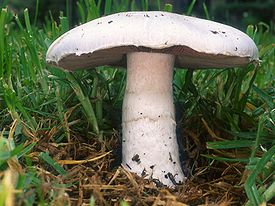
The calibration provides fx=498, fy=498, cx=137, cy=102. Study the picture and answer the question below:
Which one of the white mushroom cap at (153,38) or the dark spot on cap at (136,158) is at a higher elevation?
the white mushroom cap at (153,38)

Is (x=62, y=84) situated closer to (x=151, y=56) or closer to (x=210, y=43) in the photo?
(x=151, y=56)

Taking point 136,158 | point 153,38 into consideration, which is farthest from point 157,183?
point 153,38

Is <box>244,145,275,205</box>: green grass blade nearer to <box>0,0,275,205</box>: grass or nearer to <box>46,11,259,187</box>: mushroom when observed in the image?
<box>0,0,275,205</box>: grass

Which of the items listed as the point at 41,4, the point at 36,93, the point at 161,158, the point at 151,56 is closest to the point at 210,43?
the point at 151,56

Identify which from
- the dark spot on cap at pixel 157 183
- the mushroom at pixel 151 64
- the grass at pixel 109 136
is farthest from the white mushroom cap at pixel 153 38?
the dark spot on cap at pixel 157 183

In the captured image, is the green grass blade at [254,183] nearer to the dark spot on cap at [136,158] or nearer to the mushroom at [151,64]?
the mushroom at [151,64]

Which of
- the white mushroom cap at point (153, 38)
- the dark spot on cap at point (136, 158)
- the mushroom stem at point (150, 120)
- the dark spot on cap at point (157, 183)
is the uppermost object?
the white mushroom cap at point (153, 38)
